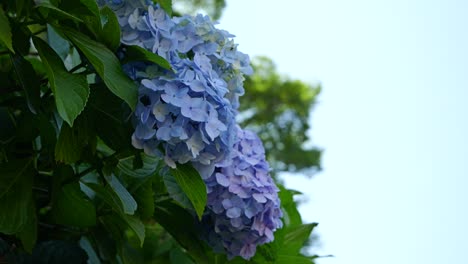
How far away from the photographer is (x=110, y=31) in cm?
100

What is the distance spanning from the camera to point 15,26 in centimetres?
101

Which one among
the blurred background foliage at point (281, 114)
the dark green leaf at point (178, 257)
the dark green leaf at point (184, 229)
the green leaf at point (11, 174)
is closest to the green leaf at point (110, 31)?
the green leaf at point (11, 174)

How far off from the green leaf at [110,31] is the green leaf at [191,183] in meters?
0.17

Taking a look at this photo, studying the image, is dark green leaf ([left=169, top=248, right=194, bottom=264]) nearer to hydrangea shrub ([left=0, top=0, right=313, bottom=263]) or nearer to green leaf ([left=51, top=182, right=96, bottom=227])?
hydrangea shrub ([left=0, top=0, right=313, bottom=263])

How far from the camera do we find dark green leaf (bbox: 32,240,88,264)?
123cm

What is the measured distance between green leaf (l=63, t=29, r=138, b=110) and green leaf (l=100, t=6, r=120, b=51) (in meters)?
0.02

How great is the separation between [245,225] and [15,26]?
0.44 m

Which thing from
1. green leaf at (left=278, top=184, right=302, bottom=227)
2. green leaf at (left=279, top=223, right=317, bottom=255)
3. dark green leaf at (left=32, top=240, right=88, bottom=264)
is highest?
green leaf at (left=278, top=184, right=302, bottom=227)

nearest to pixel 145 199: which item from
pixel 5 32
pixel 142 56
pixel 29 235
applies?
pixel 29 235

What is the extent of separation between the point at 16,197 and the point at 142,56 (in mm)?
252

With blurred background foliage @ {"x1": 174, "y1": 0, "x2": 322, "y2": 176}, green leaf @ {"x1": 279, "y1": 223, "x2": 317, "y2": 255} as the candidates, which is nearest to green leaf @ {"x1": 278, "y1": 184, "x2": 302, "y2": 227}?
green leaf @ {"x1": 279, "y1": 223, "x2": 317, "y2": 255}

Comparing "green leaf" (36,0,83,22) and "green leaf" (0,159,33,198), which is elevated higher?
"green leaf" (36,0,83,22)

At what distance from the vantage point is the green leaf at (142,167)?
1.14 metres

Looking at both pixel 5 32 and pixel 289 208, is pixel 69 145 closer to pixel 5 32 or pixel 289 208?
pixel 5 32
